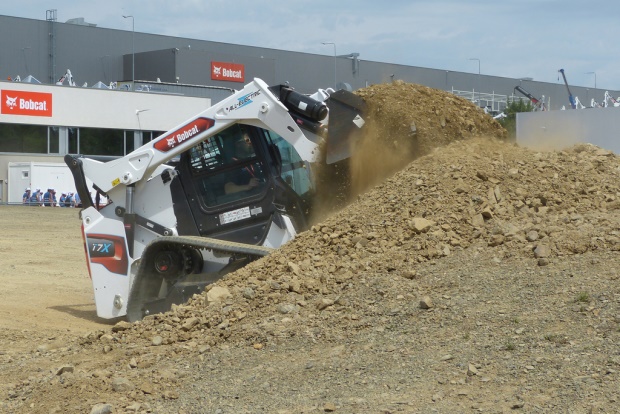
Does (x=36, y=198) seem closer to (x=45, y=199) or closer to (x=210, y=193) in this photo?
(x=45, y=199)

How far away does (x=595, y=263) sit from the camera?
680 centimetres

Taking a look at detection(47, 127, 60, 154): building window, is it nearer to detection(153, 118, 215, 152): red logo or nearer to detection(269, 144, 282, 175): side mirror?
detection(153, 118, 215, 152): red logo

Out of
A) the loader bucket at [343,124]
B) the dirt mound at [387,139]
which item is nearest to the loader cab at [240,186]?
the dirt mound at [387,139]

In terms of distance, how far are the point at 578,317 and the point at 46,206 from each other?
36.0 metres

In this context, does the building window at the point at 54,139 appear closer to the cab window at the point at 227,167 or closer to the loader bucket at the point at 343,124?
the cab window at the point at 227,167

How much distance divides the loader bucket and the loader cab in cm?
42

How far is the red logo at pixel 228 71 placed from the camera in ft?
178

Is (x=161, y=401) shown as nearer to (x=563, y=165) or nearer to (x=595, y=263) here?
(x=595, y=263)

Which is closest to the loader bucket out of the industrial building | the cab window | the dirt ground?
the dirt ground

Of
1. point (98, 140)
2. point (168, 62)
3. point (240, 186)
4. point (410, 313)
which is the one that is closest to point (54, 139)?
point (98, 140)

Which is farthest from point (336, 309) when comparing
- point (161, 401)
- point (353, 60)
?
point (353, 60)

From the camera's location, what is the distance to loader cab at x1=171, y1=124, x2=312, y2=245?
9.53m

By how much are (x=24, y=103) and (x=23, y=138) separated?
1.83m

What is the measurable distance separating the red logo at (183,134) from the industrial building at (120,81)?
2518 cm
